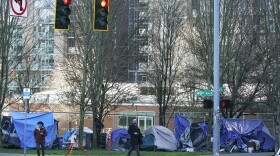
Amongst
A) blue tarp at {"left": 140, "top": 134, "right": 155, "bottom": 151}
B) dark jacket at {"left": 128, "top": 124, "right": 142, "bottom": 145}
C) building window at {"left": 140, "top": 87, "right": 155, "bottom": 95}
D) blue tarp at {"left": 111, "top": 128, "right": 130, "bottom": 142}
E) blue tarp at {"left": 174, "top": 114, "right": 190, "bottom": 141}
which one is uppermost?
building window at {"left": 140, "top": 87, "right": 155, "bottom": 95}

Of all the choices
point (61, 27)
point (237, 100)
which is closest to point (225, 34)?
point (237, 100)

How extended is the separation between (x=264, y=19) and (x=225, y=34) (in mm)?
2576

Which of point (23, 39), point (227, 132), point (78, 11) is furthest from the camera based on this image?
point (23, 39)

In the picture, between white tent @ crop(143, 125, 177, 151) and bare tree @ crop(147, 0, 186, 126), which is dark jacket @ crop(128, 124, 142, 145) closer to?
white tent @ crop(143, 125, 177, 151)

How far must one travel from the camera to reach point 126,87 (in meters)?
41.9

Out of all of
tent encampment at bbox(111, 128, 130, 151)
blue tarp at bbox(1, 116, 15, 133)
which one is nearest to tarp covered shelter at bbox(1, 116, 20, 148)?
blue tarp at bbox(1, 116, 15, 133)

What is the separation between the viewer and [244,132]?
119ft

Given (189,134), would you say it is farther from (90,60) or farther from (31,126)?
(31,126)

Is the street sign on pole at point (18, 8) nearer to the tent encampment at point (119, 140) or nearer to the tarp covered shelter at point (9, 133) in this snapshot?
the tarp covered shelter at point (9, 133)

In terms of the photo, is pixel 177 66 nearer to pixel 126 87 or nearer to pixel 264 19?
pixel 126 87

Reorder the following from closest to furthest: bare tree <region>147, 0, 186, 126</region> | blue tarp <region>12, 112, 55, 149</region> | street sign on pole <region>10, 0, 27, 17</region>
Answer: street sign on pole <region>10, 0, 27, 17</region>
blue tarp <region>12, 112, 55, 149</region>
bare tree <region>147, 0, 186, 126</region>

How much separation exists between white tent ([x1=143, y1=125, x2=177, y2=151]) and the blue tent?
364 centimetres

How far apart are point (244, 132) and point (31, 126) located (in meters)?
13.9

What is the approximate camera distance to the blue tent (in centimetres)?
3605
